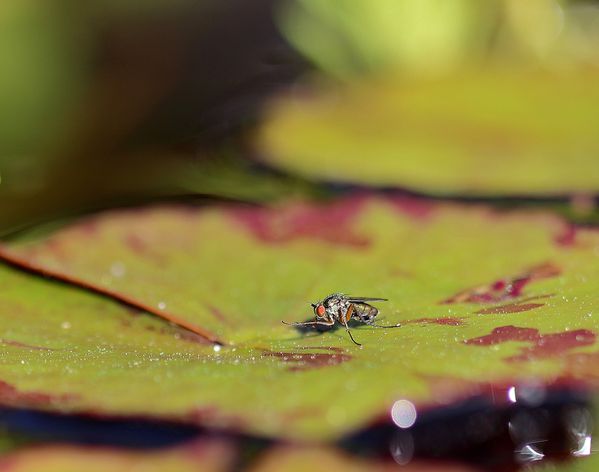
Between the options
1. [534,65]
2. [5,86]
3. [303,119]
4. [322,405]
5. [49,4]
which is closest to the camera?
[322,405]

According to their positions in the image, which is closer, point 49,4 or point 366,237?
point 366,237

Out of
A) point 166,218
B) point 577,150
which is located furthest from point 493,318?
point 577,150

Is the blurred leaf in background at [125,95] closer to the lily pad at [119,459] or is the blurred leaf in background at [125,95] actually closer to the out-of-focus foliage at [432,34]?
the out-of-focus foliage at [432,34]

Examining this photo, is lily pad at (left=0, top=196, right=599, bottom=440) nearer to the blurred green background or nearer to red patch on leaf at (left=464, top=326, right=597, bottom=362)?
red patch on leaf at (left=464, top=326, right=597, bottom=362)

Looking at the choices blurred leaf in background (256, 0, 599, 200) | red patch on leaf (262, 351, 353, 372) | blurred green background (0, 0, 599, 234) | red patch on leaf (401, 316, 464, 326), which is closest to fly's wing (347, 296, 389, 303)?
red patch on leaf (401, 316, 464, 326)

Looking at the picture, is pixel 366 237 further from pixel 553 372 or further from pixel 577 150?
pixel 577 150

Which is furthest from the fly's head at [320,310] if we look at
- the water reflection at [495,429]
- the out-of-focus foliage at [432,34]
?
the out-of-focus foliage at [432,34]

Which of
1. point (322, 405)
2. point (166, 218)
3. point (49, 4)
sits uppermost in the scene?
point (49, 4)
